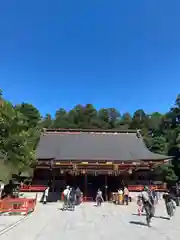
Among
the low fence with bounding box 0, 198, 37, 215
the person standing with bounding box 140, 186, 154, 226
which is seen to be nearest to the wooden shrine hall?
the low fence with bounding box 0, 198, 37, 215

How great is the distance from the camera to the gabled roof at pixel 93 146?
23469mm

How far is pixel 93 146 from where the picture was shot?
1056 inches

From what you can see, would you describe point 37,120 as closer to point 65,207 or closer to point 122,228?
point 65,207

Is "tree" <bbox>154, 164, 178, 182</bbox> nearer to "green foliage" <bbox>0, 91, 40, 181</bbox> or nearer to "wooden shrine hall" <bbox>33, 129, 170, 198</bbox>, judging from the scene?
"wooden shrine hall" <bbox>33, 129, 170, 198</bbox>

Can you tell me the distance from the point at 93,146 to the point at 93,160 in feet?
19.7

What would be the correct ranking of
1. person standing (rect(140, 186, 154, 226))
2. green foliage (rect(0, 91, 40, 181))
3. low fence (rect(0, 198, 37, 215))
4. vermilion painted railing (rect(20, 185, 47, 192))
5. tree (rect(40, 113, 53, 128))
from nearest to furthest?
person standing (rect(140, 186, 154, 226)), low fence (rect(0, 198, 37, 215)), green foliage (rect(0, 91, 40, 181)), vermilion painted railing (rect(20, 185, 47, 192)), tree (rect(40, 113, 53, 128))

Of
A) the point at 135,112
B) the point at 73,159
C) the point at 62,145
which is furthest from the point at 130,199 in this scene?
the point at 135,112

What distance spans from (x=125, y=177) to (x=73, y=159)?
533 cm

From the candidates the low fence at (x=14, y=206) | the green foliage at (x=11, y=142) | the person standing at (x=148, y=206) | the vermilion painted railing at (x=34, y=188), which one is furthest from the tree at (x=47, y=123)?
the person standing at (x=148, y=206)

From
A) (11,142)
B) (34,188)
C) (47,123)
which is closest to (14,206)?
(11,142)

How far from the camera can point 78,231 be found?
902 centimetres

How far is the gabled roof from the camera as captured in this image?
23.5m

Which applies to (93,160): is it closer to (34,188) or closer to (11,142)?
(34,188)

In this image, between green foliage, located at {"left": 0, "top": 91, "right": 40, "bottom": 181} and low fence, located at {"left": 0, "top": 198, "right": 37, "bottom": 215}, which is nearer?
low fence, located at {"left": 0, "top": 198, "right": 37, "bottom": 215}
